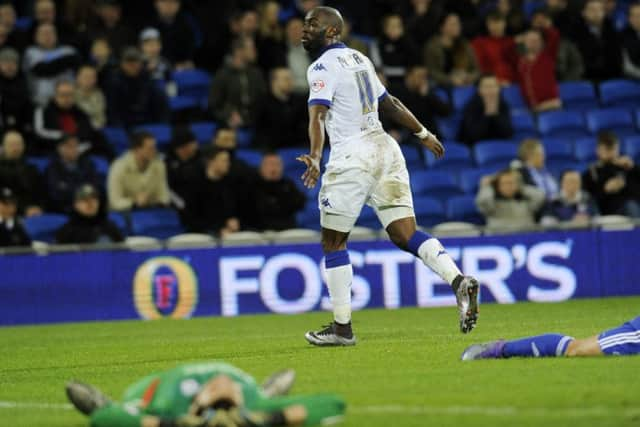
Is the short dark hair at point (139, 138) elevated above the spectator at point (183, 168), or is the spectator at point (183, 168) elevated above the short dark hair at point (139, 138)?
the short dark hair at point (139, 138)

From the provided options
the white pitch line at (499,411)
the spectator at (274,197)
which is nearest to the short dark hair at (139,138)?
the spectator at (274,197)

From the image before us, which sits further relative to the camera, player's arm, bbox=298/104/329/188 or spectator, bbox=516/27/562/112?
spectator, bbox=516/27/562/112

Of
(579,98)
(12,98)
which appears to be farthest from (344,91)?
(579,98)

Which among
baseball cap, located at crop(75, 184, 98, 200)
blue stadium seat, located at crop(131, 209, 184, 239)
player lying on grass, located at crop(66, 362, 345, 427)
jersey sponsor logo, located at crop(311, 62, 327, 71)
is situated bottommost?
player lying on grass, located at crop(66, 362, 345, 427)

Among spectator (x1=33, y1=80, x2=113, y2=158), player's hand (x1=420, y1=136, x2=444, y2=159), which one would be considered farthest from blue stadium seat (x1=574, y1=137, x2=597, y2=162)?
player's hand (x1=420, y1=136, x2=444, y2=159)

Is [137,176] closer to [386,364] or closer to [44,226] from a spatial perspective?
[44,226]

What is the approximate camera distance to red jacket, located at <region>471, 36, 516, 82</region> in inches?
821

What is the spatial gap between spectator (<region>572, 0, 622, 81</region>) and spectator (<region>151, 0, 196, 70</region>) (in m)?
5.94

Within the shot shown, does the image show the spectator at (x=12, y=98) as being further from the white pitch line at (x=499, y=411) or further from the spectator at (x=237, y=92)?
the white pitch line at (x=499, y=411)

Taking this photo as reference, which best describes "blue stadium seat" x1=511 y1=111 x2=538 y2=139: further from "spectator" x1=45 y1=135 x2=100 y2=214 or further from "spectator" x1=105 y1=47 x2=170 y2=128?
"spectator" x1=45 y1=135 x2=100 y2=214

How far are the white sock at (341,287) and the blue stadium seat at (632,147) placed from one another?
10.0 meters

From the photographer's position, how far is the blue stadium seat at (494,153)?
19.1 m

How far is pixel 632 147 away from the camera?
19531 mm

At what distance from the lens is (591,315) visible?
13.2m
